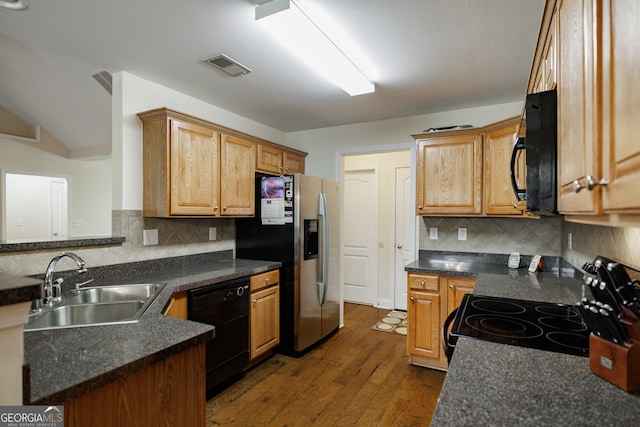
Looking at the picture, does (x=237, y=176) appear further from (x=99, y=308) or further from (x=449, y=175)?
(x=449, y=175)

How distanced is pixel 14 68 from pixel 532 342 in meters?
5.03

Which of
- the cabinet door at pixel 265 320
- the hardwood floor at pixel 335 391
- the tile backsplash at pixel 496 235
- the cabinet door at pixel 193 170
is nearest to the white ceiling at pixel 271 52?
the cabinet door at pixel 193 170

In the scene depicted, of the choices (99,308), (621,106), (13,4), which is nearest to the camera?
(621,106)

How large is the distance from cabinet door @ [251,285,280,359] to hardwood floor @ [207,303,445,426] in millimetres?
186

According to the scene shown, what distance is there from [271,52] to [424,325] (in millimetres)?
2498

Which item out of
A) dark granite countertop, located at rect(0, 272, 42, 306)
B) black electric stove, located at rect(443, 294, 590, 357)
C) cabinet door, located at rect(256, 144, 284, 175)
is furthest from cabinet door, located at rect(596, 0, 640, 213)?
cabinet door, located at rect(256, 144, 284, 175)

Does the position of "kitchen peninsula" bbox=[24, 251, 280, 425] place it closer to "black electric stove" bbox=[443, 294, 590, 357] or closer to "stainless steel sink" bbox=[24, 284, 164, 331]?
"stainless steel sink" bbox=[24, 284, 164, 331]

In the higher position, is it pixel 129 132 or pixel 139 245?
pixel 129 132

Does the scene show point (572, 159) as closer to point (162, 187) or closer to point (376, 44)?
point (376, 44)

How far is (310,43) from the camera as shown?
81.1 inches

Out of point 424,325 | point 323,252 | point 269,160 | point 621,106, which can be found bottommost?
point 424,325

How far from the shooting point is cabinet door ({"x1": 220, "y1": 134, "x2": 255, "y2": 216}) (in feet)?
9.95

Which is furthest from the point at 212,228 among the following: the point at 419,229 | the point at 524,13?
the point at 524,13

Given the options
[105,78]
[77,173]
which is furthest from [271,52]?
[77,173]
